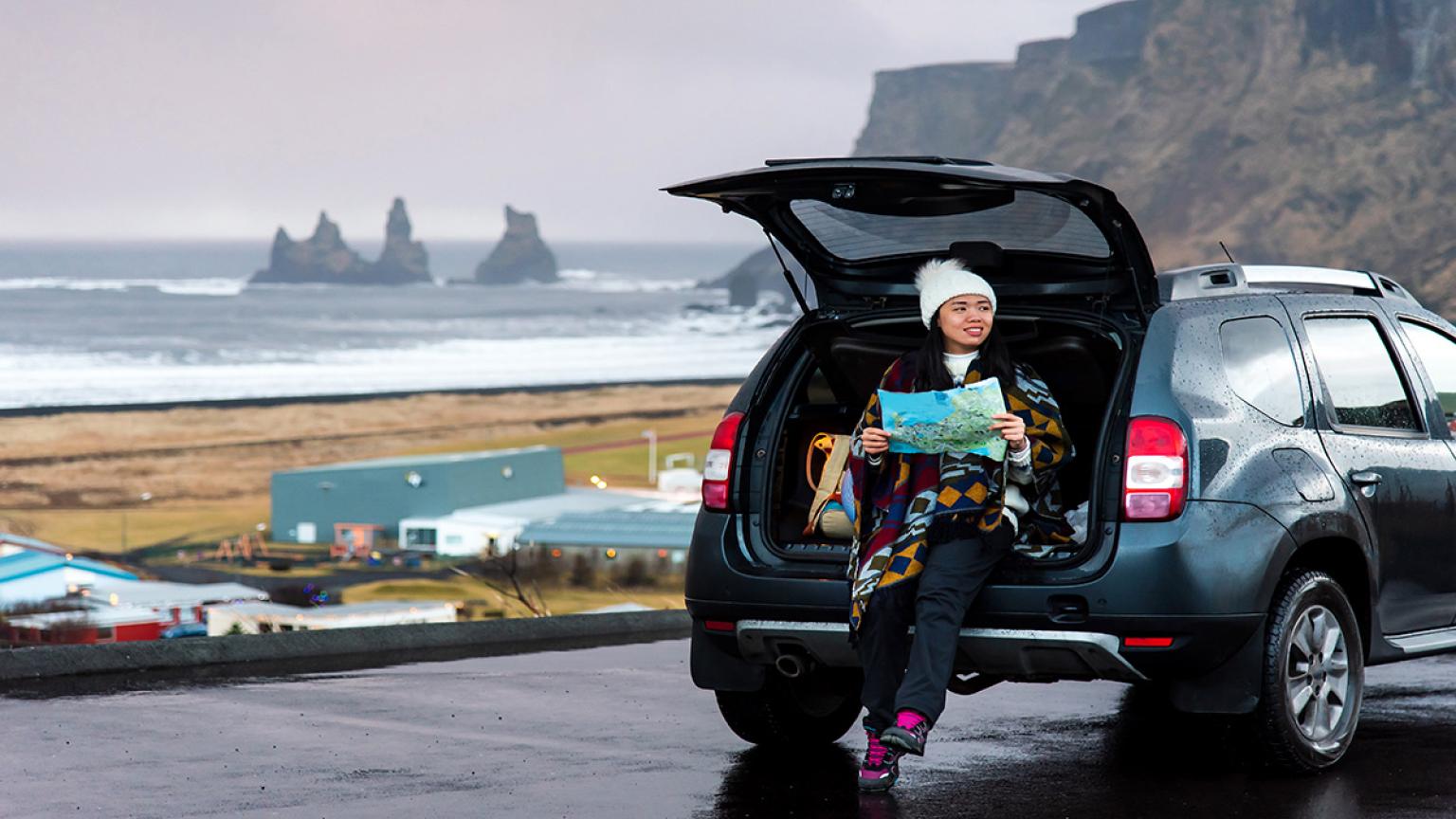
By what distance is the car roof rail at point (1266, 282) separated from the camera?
20.6 ft

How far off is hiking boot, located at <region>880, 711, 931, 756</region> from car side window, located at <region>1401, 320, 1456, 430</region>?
251cm

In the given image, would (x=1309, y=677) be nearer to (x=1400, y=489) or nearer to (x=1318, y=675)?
(x=1318, y=675)

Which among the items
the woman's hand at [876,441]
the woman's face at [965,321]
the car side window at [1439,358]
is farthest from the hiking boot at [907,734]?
the car side window at [1439,358]

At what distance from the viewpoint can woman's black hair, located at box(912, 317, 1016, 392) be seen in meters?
6.07

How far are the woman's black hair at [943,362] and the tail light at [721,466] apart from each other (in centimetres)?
67

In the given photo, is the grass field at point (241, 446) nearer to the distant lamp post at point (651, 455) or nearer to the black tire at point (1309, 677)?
the distant lamp post at point (651, 455)

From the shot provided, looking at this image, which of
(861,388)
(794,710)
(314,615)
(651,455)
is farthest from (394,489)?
(794,710)

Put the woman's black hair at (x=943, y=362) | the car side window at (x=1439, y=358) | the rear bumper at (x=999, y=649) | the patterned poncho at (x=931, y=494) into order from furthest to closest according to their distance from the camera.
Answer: the car side window at (x=1439, y=358)
the woman's black hair at (x=943, y=362)
the patterned poncho at (x=931, y=494)
the rear bumper at (x=999, y=649)

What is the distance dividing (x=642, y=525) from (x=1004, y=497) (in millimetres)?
85748

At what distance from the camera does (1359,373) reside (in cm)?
676

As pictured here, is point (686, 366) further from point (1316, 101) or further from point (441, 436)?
point (1316, 101)

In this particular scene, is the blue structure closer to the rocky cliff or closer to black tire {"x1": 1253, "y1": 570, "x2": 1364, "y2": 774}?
the rocky cliff

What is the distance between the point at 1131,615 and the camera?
567 centimetres

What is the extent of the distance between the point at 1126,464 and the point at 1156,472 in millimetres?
86
